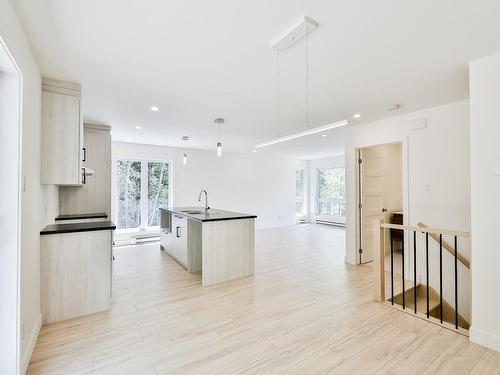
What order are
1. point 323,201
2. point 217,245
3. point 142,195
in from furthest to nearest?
point 323,201 → point 142,195 → point 217,245

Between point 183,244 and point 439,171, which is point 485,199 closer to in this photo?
point 439,171

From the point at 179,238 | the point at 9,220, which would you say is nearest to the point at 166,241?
the point at 179,238

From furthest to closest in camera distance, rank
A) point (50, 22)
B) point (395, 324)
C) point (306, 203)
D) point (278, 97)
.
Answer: point (306, 203) → point (278, 97) → point (395, 324) → point (50, 22)

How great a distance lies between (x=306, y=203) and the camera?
10078 millimetres

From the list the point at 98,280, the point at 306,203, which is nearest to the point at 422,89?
the point at 98,280

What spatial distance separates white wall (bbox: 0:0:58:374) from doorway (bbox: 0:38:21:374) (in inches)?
3.3

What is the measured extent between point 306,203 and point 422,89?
736 centimetres

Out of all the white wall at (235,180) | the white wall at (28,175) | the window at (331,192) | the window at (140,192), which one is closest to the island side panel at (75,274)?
the white wall at (28,175)

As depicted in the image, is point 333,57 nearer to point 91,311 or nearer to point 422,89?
point 422,89

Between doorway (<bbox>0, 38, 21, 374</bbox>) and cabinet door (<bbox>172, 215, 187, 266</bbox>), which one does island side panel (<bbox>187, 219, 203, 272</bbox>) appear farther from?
doorway (<bbox>0, 38, 21, 374</bbox>)

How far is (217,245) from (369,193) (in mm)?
3098

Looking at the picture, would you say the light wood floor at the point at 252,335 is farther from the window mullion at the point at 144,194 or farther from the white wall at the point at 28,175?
the window mullion at the point at 144,194

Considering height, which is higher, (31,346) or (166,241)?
(166,241)

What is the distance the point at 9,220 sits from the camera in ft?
5.67
